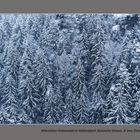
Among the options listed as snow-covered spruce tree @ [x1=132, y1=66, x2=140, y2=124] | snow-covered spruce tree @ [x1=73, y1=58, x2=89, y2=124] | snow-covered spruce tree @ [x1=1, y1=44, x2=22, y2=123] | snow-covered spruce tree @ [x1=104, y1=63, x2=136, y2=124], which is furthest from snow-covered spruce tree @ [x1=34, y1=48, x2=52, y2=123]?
snow-covered spruce tree @ [x1=132, y1=66, x2=140, y2=124]

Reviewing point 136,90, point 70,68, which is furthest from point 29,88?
point 136,90

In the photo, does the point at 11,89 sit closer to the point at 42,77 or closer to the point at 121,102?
the point at 42,77

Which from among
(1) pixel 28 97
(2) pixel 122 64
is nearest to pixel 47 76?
(1) pixel 28 97

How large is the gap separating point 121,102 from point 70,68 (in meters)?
0.99

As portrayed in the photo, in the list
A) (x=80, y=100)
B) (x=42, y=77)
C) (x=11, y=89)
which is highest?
(x=42, y=77)

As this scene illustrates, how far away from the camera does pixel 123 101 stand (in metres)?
9.03

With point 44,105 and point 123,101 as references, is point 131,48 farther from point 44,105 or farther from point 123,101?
point 44,105

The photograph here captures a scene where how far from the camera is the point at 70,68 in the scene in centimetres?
912

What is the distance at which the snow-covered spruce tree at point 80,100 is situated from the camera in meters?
9.03

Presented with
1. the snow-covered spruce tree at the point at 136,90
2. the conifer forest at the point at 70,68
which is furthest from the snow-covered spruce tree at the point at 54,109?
the snow-covered spruce tree at the point at 136,90

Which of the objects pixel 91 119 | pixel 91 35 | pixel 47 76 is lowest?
pixel 91 119

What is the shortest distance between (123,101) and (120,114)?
215 millimetres

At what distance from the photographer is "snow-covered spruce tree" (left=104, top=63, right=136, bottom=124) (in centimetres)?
902

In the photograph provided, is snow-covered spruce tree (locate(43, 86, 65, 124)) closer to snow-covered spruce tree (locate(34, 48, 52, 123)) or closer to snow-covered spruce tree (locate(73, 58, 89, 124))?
snow-covered spruce tree (locate(34, 48, 52, 123))
